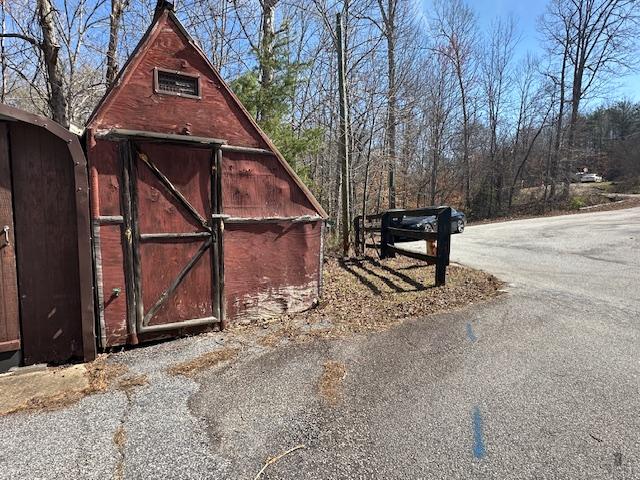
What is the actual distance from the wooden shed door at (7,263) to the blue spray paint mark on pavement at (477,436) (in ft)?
13.8

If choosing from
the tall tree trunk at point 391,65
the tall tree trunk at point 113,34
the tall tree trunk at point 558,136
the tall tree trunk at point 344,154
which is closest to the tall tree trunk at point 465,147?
the tall tree trunk at point 558,136

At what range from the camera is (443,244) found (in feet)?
22.0

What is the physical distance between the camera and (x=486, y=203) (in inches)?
1183

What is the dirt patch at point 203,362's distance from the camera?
3852mm

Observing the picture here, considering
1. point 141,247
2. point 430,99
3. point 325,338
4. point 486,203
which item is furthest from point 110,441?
point 486,203

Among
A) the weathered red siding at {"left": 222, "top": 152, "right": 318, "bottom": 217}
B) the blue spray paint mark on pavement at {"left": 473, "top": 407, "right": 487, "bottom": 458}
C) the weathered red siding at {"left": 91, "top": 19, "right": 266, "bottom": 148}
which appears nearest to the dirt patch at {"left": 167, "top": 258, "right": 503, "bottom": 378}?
the weathered red siding at {"left": 222, "top": 152, "right": 318, "bottom": 217}

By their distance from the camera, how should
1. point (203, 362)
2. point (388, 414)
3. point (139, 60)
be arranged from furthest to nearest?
point (139, 60)
point (203, 362)
point (388, 414)

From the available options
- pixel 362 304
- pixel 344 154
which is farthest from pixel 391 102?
pixel 362 304

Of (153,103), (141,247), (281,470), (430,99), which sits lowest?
(281,470)

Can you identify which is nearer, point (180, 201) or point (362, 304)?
point (180, 201)

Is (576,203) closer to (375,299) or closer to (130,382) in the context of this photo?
(375,299)

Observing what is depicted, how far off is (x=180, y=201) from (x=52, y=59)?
20.0ft

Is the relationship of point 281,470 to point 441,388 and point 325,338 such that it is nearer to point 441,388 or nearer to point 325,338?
point 441,388

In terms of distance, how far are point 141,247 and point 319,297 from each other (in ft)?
8.59
